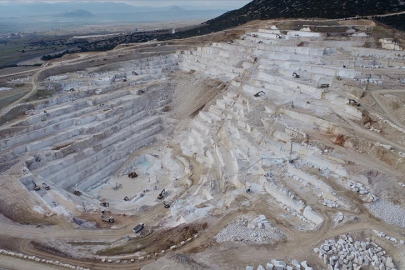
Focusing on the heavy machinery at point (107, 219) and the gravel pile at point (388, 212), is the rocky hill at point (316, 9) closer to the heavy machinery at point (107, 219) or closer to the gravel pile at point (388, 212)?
the gravel pile at point (388, 212)

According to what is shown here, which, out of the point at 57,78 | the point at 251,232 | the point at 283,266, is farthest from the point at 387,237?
the point at 57,78

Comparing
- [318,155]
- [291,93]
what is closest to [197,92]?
[291,93]

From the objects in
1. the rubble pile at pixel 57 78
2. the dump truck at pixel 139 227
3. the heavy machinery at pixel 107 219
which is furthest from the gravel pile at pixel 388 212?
the rubble pile at pixel 57 78

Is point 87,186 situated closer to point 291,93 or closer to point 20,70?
point 291,93

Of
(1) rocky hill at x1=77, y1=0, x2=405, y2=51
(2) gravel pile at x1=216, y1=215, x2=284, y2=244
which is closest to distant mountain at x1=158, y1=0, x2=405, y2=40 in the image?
(1) rocky hill at x1=77, y1=0, x2=405, y2=51

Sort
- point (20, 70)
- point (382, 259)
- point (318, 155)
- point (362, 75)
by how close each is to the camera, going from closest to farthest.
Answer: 1. point (382, 259)
2. point (318, 155)
3. point (362, 75)
4. point (20, 70)

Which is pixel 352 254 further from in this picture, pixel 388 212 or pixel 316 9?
pixel 316 9
